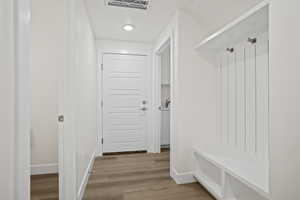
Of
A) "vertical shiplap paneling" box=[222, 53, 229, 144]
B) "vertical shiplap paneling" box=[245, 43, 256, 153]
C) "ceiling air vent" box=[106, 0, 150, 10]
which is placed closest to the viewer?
"vertical shiplap paneling" box=[245, 43, 256, 153]

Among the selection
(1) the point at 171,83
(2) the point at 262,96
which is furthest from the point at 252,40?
(1) the point at 171,83

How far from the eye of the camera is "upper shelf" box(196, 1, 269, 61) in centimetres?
124

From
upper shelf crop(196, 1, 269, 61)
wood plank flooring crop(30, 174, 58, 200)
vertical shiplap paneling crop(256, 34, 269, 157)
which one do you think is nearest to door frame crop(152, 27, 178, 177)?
upper shelf crop(196, 1, 269, 61)

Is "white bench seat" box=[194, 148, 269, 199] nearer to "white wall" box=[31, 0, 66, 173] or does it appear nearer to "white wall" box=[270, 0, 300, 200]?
"white wall" box=[270, 0, 300, 200]

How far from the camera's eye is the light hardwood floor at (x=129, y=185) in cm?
182

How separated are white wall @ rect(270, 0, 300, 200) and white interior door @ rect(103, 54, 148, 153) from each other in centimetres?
259

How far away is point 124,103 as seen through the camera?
11.1 feet

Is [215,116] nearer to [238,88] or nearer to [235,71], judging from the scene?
[238,88]

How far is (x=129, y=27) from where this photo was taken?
2.68 metres

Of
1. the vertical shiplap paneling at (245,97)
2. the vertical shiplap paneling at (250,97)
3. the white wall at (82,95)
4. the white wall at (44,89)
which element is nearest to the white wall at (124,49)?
the white wall at (44,89)

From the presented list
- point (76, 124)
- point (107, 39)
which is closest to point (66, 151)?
point (76, 124)

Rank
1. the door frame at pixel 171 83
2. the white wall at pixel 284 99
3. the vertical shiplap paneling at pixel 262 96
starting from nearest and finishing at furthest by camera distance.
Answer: the white wall at pixel 284 99
the vertical shiplap paneling at pixel 262 96
the door frame at pixel 171 83

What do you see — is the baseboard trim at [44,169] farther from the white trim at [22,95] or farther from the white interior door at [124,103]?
the white trim at [22,95]

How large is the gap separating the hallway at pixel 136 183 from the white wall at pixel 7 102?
4.83 ft
